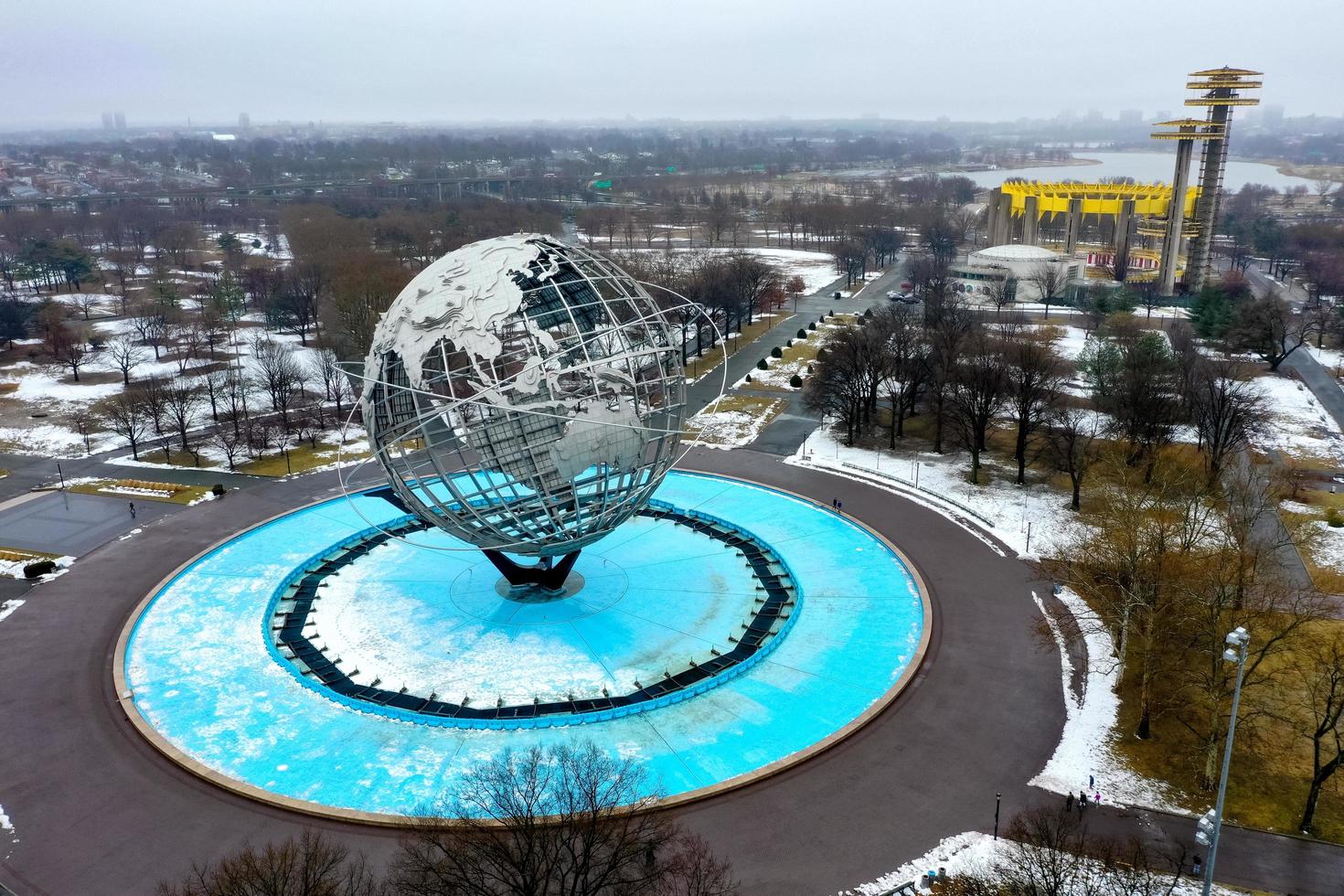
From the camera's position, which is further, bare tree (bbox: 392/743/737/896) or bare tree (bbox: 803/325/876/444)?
bare tree (bbox: 803/325/876/444)

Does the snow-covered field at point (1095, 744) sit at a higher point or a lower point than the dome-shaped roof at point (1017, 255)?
lower

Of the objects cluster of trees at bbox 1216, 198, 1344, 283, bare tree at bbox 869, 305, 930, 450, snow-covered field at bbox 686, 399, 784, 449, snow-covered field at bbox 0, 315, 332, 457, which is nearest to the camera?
snow-covered field at bbox 686, 399, 784, 449

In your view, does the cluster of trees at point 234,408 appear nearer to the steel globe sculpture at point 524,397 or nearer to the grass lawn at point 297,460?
the grass lawn at point 297,460

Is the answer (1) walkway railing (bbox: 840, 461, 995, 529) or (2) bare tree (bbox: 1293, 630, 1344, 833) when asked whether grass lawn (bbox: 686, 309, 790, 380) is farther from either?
(2) bare tree (bbox: 1293, 630, 1344, 833)

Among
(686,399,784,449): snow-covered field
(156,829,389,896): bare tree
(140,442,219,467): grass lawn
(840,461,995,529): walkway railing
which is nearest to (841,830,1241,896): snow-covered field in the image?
(156,829,389,896): bare tree

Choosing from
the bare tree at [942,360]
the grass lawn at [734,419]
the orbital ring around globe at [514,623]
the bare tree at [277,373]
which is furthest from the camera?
the bare tree at [277,373]

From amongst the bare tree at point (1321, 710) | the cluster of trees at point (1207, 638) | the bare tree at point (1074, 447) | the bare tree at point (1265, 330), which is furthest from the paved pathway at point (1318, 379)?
the bare tree at point (1321, 710)

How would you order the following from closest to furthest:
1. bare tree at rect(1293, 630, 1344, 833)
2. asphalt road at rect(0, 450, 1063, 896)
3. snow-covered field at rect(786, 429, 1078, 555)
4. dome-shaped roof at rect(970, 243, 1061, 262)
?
asphalt road at rect(0, 450, 1063, 896) → bare tree at rect(1293, 630, 1344, 833) → snow-covered field at rect(786, 429, 1078, 555) → dome-shaped roof at rect(970, 243, 1061, 262)

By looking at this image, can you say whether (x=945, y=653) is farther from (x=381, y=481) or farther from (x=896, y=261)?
(x=896, y=261)
